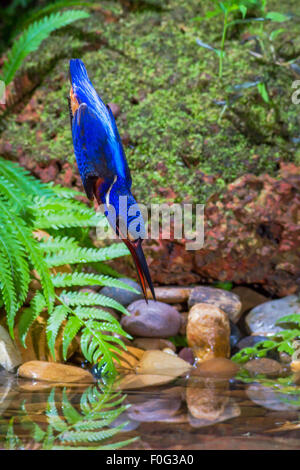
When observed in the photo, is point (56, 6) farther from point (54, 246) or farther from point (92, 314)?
point (92, 314)

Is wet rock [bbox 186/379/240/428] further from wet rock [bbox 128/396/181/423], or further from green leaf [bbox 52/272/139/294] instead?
green leaf [bbox 52/272/139/294]

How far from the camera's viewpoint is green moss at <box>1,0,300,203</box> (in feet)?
9.89

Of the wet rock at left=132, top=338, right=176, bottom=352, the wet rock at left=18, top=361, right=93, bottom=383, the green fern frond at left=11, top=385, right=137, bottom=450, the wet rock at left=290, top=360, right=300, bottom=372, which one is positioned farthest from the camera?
the wet rock at left=132, top=338, right=176, bottom=352

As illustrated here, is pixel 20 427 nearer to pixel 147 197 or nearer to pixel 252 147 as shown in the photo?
pixel 147 197

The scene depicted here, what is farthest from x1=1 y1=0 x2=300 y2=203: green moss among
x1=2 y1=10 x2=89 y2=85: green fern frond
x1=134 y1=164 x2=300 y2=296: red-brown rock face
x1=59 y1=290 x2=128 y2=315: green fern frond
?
x1=59 y1=290 x2=128 y2=315: green fern frond

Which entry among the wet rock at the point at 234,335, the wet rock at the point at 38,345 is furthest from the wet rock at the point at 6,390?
the wet rock at the point at 234,335

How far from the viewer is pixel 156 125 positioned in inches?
122

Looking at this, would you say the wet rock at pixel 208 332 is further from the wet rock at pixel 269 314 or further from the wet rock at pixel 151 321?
the wet rock at pixel 269 314

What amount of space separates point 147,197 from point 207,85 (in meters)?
0.94

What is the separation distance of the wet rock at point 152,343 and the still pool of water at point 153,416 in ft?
2.26

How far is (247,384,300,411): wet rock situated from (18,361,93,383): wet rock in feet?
2.31

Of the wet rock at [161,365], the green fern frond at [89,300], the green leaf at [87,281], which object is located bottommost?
the wet rock at [161,365]

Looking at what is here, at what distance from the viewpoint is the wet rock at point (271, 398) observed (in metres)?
1.55
